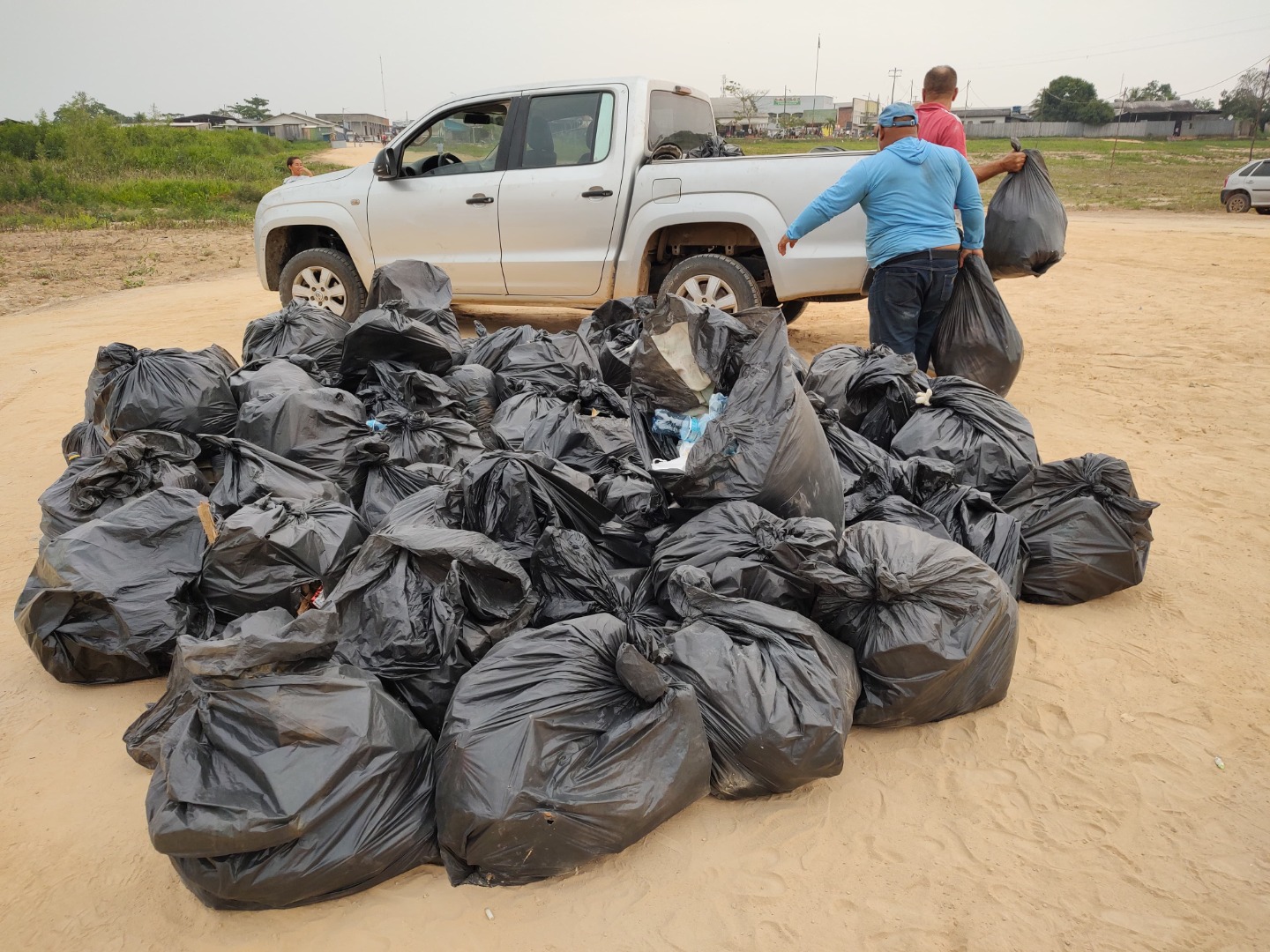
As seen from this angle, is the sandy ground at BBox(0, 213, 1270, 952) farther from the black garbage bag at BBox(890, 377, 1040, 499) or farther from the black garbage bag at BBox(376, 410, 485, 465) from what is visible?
the black garbage bag at BBox(376, 410, 485, 465)

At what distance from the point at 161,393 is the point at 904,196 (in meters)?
3.79

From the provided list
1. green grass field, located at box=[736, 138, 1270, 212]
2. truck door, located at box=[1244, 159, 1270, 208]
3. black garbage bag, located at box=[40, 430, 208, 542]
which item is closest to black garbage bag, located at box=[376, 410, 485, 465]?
black garbage bag, located at box=[40, 430, 208, 542]

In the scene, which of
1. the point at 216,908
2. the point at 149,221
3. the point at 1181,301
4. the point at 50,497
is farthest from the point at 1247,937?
the point at 149,221

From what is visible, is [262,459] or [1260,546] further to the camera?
[1260,546]

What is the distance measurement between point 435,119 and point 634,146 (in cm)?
160

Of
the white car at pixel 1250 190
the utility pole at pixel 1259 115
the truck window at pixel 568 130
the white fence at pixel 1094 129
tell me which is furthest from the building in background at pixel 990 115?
the truck window at pixel 568 130

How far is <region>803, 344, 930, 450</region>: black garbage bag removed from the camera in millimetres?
3742

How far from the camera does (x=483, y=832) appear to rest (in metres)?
1.84

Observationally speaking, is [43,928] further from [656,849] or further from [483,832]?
[656,849]

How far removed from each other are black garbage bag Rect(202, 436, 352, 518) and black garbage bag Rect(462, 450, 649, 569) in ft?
2.13

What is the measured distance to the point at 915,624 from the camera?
2.32 meters

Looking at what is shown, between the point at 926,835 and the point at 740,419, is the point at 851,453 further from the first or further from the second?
the point at 926,835

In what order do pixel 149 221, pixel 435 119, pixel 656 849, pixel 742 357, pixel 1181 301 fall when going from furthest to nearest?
pixel 149 221
pixel 1181 301
pixel 435 119
pixel 742 357
pixel 656 849

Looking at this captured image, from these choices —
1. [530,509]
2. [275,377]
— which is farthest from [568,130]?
[530,509]
